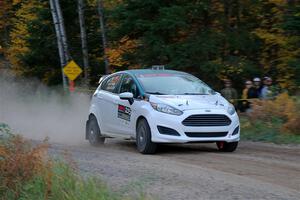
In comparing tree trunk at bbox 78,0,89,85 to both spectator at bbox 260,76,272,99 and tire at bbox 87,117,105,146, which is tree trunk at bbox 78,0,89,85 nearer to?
spectator at bbox 260,76,272,99

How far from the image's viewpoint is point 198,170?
1023 cm

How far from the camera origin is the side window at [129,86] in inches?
531

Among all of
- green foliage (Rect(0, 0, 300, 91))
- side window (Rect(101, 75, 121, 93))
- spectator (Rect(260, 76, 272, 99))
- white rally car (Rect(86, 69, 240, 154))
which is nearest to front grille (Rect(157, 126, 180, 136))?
white rally car (Rect(86, 69, 240, 154))

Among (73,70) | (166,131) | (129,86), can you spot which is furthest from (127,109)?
(73,70)

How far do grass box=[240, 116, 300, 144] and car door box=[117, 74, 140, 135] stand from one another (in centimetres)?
376

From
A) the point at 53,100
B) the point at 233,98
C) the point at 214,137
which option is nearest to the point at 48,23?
the point at 53,100

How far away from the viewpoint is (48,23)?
37.9m

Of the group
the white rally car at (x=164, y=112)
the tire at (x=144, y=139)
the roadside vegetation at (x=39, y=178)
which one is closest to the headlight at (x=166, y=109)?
the white rally car at (x=164, y=112)

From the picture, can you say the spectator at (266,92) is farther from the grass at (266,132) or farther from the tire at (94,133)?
the tire at (94,133)

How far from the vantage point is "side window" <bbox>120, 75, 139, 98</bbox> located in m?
13.5

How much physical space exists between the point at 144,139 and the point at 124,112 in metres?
1.19

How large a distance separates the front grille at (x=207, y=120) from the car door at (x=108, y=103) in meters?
2.36

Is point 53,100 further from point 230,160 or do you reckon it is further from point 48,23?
point 230,160

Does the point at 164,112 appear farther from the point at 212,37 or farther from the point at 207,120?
the point at 212,37
